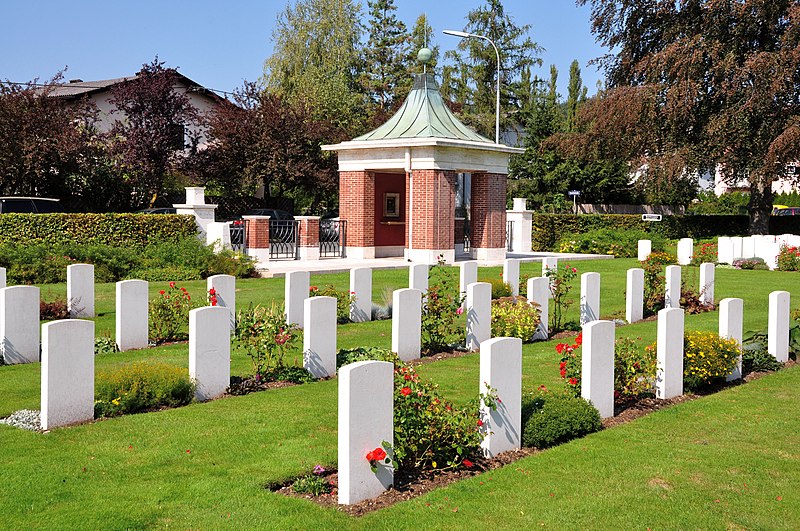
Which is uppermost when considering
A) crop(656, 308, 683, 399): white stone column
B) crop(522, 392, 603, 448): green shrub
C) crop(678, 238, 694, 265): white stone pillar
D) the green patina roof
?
the green patina roof

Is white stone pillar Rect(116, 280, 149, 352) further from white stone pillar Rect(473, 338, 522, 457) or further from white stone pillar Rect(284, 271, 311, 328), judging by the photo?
white stone pillar Rect(473, 338, 522, 457)

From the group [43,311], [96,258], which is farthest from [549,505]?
[96,258]

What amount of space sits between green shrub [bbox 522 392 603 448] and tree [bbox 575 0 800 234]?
26.4 m

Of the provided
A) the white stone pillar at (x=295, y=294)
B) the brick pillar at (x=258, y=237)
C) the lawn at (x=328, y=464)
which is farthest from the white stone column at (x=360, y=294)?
the brick pillar at (x=258, y=237)

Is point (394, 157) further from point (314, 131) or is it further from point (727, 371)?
point (727, 371)

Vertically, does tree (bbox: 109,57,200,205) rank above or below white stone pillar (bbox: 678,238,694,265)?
above

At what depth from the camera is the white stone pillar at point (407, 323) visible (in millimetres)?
11102

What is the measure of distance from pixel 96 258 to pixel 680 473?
1554 cm

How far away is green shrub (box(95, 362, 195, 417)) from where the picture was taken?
8.31 m

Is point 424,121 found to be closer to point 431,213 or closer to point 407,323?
point 431,213

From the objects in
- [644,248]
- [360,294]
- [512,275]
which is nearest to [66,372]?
[360,294]

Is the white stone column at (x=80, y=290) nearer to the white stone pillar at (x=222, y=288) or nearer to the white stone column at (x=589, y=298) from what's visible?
the white stone pillar at (x=222, y=288)

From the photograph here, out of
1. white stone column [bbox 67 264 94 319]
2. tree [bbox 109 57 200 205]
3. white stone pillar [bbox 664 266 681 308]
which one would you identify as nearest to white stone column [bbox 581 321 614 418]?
white stone pillar [bbox 664 266 681 308]

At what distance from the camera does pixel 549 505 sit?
6129 millimetres
